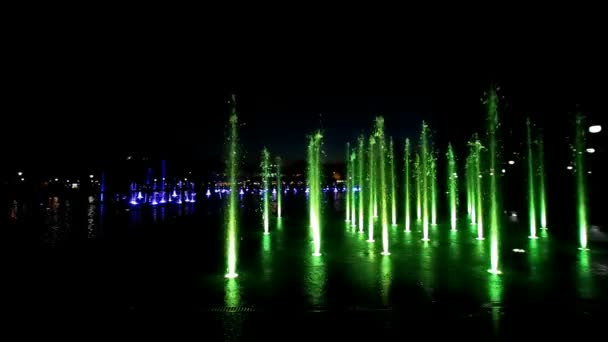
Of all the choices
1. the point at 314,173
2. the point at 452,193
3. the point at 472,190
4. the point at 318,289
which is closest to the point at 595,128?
the point at 472,190

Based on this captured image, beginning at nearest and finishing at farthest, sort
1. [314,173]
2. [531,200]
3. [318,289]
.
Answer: [318,289]
[531,200]
[314,173]

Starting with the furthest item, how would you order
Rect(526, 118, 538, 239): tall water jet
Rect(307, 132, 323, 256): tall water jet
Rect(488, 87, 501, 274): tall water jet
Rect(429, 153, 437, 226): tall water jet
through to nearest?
Rect(429, 153, 437, 226): tall water jet → Rect(307, 132, 323, 256): tall water jet → Rect(526, 118, 538, 239): tall water jet → Rect(488, 87, 501, 274): tall water jet

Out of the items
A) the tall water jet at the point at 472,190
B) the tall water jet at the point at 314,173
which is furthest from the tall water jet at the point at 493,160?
the tall water jet at the point at 472,190

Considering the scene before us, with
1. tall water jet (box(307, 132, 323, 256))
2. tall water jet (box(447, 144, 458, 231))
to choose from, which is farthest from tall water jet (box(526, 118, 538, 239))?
tall water jet (box(307, 132, 323, 256))

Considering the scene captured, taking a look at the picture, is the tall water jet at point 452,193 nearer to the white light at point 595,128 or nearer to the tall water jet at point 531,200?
the tall water jet at point 531,200

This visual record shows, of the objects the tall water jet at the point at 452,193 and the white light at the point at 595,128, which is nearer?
the tall water jet at the point at 452,193

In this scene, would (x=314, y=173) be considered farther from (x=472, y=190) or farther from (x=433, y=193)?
(x=472, y=190)

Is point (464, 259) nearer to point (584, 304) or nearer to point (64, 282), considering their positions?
Answer: point (584, 304)

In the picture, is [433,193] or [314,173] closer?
[314,173]

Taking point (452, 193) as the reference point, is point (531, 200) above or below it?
below

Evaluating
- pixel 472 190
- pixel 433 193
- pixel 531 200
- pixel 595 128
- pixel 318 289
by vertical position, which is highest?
pixel 595 128

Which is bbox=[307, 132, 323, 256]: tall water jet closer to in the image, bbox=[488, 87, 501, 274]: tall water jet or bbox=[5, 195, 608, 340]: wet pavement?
bbox=[5, 195, 608, 340]: wet pavement

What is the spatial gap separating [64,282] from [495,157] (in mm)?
11729

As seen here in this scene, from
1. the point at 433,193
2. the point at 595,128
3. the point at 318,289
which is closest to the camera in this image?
the point at 318,289
